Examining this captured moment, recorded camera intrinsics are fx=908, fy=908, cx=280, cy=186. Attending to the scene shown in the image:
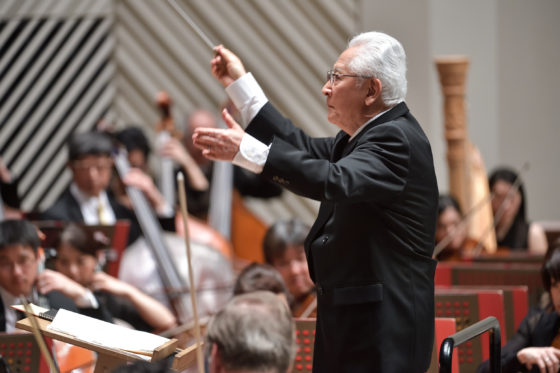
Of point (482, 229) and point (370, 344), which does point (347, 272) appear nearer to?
point (370, 344)

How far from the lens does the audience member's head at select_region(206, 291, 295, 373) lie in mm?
1539

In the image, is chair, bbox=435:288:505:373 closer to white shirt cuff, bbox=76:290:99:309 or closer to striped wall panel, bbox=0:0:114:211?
white shirt cuff, bbox=76:290:99:309

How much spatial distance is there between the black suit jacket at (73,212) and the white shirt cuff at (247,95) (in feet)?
7.44

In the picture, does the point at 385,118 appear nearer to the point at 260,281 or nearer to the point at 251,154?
the point at 251,154

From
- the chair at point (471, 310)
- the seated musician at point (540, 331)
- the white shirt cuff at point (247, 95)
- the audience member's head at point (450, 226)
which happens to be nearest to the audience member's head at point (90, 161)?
the audience member's head at point (450, 226)

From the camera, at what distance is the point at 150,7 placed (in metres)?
7.01

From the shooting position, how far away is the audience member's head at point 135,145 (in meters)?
5.51

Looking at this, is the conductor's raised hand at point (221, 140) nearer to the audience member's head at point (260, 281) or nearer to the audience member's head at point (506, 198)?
the audience member's head at point (260, 281)

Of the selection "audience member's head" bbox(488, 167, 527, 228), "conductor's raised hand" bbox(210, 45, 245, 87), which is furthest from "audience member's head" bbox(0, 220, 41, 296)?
"audience member's head" bbox(488, 167, 527, 228)

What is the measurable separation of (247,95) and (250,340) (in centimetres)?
89

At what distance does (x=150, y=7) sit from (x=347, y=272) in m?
5.39

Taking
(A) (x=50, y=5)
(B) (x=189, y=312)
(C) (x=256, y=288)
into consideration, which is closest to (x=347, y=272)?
(C) (x=256, y=288)

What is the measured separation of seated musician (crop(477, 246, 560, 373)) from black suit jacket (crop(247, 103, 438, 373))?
53 centimetres

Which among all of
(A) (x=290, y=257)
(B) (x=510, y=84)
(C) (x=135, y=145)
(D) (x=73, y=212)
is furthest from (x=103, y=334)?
(B) (x=510, y=84)
